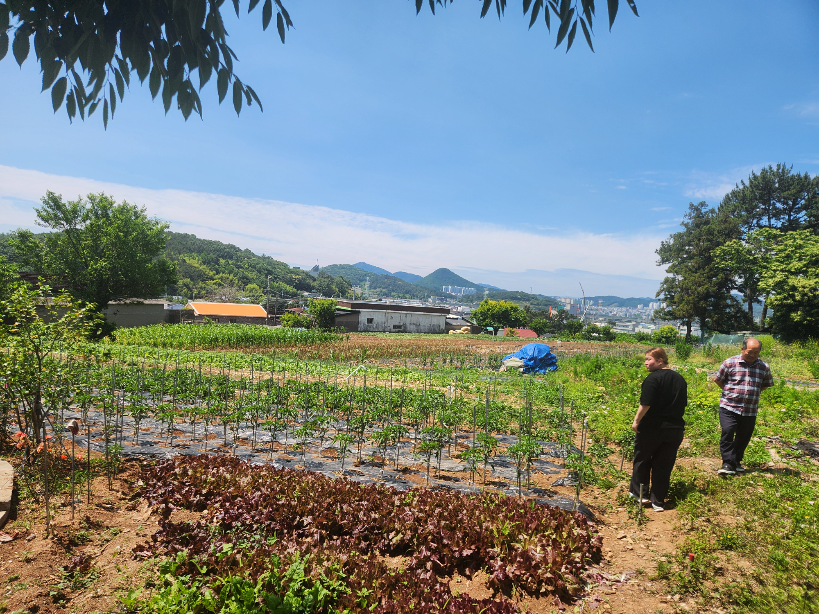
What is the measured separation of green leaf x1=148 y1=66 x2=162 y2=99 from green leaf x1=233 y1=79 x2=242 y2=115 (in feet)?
0.98

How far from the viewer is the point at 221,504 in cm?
477

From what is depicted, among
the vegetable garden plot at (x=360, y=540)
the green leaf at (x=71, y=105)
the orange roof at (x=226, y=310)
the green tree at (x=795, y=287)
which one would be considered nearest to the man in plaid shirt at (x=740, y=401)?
the vegetable garden plot at (x=360, y=540)

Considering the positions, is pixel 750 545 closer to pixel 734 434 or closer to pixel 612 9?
pixel 734 434

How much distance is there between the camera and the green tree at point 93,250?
3331 centimetres

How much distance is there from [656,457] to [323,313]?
136ft

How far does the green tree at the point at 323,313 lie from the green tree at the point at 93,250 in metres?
14.8

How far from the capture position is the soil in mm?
3255

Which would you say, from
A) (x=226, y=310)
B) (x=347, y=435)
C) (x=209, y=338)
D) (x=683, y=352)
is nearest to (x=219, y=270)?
(x=226, y=310)

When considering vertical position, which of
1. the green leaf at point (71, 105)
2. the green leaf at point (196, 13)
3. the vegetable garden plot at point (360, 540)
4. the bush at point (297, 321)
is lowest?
the bush at point (297, 321)

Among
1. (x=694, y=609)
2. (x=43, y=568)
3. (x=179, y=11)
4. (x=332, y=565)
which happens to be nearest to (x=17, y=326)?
(x=43, y=568)

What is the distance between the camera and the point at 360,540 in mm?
4195

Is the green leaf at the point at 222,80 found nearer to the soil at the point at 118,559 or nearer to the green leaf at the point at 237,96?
the green leaf at the point at 237,96

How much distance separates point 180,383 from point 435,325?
156 feet

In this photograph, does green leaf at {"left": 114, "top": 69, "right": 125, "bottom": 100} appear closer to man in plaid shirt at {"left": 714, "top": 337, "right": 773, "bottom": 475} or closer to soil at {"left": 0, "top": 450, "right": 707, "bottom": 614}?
soil at {"left": 0, "top": 450, "right": 707, "bottom": 614}
